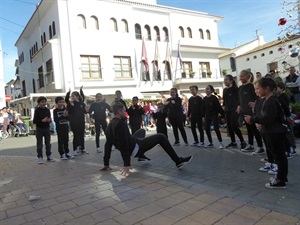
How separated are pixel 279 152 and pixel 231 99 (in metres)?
3.49

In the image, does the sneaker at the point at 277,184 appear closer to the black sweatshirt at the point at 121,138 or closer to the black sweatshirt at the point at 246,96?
the black sweatshirt at the point at 121,138

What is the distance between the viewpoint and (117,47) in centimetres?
2694

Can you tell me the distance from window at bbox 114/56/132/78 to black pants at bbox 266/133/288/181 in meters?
23.4

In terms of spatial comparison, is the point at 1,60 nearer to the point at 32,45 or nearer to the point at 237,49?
the point at 32,45

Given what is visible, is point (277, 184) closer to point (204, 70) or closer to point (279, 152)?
point (279, 152)

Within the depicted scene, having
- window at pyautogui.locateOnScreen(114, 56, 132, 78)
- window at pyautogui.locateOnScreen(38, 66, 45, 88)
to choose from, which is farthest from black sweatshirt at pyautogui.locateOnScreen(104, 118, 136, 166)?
window at pyautogui.locateOnScreen(38, 66, 45, 88)

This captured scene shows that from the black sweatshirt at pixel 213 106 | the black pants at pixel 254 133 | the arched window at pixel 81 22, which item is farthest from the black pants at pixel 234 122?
the arched window at pixel 81 22

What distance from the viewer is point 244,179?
4902 millimetres

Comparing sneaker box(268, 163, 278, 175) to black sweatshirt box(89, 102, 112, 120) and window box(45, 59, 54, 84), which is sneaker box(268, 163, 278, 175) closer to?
black sweatshirt box(89, 102, 112, 120)

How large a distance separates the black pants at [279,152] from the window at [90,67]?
73.6 ft

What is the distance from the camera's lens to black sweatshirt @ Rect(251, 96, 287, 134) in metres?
4.36

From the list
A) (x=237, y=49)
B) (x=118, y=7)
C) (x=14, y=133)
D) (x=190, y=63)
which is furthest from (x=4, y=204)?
(x=237, y=49)

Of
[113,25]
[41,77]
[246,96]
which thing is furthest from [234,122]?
[41,77]

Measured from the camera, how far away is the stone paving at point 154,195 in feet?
11.4
